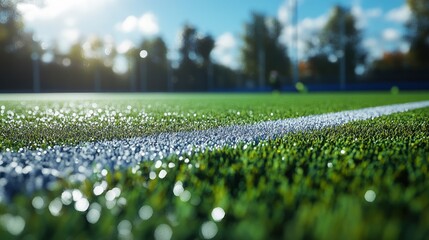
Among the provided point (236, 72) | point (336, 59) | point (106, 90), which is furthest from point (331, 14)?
point (106, 90)

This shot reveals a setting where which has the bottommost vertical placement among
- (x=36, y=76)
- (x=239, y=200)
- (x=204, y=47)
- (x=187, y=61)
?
(x=239, y=200)

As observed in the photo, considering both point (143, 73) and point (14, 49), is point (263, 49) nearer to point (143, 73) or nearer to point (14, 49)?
point (143, 73)

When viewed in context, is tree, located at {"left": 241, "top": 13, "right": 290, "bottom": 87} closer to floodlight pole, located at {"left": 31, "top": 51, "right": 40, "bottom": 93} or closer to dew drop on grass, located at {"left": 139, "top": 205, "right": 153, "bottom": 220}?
floodlight pole, located at {"left": 31, "top": 51, "right": 40, "bottom": 93}

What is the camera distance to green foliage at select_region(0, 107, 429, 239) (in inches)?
50.6

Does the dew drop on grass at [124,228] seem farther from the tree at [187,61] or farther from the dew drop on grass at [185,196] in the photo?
the tree at [187,61]

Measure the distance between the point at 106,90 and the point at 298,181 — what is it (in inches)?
2323

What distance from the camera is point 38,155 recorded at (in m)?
2.89

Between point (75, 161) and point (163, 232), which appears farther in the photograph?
point (75, 161)

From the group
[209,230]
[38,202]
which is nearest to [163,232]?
[209,230]

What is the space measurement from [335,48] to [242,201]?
224 feet

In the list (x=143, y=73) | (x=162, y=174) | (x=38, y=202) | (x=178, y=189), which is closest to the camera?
(x=38, y=202)

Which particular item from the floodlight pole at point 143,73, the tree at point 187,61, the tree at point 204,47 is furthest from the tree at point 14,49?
the tree at point 204,47

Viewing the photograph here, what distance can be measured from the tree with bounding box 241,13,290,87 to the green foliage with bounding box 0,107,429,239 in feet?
218

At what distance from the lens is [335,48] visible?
66.6 metres
